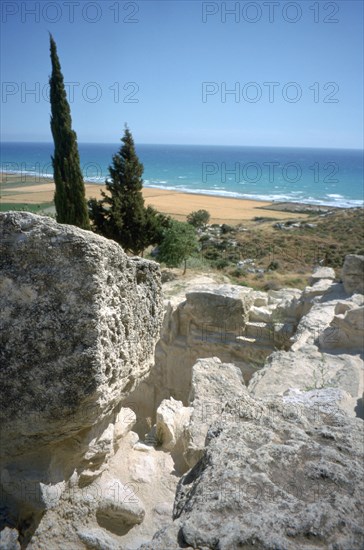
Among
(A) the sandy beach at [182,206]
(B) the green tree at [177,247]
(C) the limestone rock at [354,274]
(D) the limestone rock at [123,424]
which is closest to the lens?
(D) the limestone rock at [123,424]

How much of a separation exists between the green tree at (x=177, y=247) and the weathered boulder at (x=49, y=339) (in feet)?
41.8

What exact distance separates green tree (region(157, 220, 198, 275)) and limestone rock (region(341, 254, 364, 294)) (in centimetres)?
746

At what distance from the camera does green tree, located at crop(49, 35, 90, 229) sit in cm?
1608

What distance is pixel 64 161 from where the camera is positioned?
1627 centimetres

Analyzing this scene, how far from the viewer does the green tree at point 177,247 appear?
1535cm

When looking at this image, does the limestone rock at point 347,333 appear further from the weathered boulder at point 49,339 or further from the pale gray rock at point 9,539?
the pale gray rock at point 9,539

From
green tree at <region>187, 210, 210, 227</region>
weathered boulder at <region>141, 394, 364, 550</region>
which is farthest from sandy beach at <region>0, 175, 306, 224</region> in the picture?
weathered boulder at <region>141, 394, 364, 550</region>

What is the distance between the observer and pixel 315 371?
5.26m

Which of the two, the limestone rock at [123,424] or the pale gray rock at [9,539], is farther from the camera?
the limestone rock at [123,424]

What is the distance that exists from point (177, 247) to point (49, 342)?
13184mm

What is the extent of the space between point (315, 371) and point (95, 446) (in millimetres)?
3370

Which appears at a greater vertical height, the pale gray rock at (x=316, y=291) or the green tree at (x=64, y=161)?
the green tree at (x=64, y=161)

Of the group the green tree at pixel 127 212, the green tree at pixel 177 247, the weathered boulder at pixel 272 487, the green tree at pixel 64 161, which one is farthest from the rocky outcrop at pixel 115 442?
the green tree at pixel 127 212

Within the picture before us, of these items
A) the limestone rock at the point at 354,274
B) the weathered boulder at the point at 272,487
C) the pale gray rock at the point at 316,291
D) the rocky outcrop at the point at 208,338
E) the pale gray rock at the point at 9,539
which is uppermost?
the limestone rock at the point at 354,274
